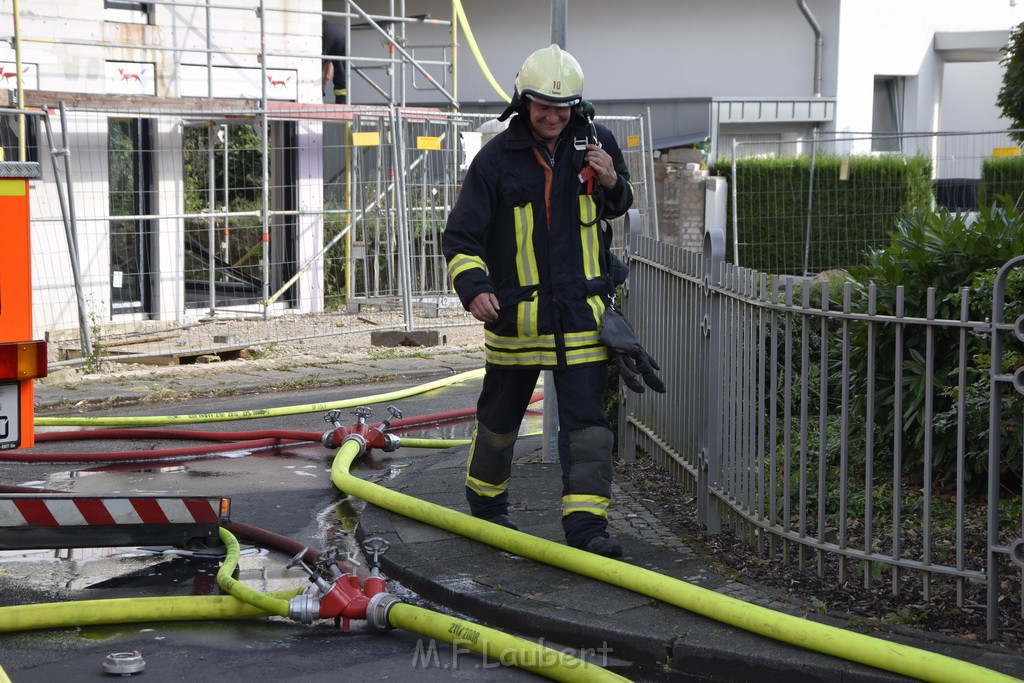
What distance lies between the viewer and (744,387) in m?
5.14

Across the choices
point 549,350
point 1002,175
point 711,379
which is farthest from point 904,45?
point 549,350

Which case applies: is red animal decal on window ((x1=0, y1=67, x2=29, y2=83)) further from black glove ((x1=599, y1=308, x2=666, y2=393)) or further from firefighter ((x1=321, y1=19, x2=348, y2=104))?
black glove ((x1=599, y1=308, x2=666, y2=393))

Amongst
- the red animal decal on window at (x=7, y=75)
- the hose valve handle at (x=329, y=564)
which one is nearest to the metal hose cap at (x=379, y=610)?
the hose valve handle at (x=329, y=564)

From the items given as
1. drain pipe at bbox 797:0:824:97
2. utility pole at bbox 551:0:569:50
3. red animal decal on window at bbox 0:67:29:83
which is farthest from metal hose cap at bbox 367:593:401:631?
drain pipe at bbox 797:0:824:97

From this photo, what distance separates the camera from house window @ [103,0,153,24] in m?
14.0

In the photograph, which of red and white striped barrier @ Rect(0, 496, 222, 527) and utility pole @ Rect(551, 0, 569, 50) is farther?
utility pole @ Rect(551, 0, 569, 50)

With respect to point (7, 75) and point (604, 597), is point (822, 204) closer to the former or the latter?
point (7, 75)

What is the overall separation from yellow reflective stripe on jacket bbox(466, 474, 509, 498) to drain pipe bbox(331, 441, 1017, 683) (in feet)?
0.45

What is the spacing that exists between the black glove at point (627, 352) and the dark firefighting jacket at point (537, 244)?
61 mm

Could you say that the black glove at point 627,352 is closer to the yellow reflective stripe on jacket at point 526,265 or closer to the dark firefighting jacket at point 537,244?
the dark firefighting jacket at point 537,244

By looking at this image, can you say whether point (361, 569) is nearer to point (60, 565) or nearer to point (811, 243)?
point (60, 565)

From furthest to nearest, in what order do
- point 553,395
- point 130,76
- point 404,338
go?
point 130,76 < point 404,338 < point 553,395
